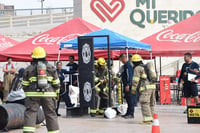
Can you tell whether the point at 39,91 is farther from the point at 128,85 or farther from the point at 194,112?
the point at 128,85

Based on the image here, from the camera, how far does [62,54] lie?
22.7 meters

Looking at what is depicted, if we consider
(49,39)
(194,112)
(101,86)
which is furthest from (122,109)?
(49,39)

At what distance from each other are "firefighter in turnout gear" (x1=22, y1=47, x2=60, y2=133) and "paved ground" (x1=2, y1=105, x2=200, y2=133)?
203 cm

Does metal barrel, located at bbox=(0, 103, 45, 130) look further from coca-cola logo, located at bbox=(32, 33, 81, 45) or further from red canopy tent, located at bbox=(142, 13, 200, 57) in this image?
coca-cola logo, located at bbox=(32, 33, 81, 45)

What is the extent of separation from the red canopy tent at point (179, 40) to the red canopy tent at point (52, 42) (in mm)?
2511

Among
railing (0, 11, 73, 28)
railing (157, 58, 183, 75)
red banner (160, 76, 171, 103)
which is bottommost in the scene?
red banner (160, 76, 171, 103)

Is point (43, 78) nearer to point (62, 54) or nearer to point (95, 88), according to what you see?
point (95, 88)

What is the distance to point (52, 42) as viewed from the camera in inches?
870

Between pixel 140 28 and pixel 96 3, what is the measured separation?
262cm

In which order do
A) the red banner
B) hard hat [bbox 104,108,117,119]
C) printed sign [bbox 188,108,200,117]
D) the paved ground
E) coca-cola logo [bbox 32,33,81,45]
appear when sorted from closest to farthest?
the paved ground → printed sign [bbox 188,108,200,117] → hard hat [bbox 104,108,117,119] → the red banner → coca-cola logo [bbox 32,33,81,45]

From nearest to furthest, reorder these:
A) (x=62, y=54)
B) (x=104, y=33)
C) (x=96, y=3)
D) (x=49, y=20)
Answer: (x=104, y=33)
(x=62, y=54)
(x=96, y=3)
(x=49, y=20)

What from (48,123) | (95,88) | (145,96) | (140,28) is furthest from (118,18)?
(48,123)

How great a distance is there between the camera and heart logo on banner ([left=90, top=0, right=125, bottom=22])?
2923 centimetres

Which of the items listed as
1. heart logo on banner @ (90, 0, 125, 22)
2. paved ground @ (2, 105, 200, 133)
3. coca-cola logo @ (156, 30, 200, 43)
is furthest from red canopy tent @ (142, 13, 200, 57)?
heart logo on banner @ (90, 0, 125, 22)
